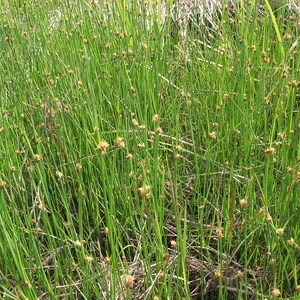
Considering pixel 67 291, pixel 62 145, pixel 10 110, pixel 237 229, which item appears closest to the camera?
pixel 67 291

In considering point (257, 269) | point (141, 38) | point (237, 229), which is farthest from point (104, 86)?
point (257, 269)

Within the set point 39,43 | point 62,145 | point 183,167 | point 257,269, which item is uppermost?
point 39,43

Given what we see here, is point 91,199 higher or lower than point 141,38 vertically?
lower

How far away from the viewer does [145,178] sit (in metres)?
1.20

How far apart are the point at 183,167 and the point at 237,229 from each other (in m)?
0.34

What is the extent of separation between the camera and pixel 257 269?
144 cm

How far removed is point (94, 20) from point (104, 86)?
568mm

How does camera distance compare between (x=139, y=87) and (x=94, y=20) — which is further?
(x=94, y=20)

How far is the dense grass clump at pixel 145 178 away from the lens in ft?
4.01

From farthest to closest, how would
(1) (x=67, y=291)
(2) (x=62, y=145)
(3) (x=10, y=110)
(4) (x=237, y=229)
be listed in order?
(3) (x=10, y=110) → (2) (x=62, y=145) → (4) (x=237, y=229) → (1) (x=67, y=291)

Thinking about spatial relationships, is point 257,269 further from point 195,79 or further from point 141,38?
point 141,38

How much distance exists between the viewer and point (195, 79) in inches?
86.9

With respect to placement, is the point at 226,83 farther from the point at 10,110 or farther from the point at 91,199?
the point at 10,110

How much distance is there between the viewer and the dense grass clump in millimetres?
1222
